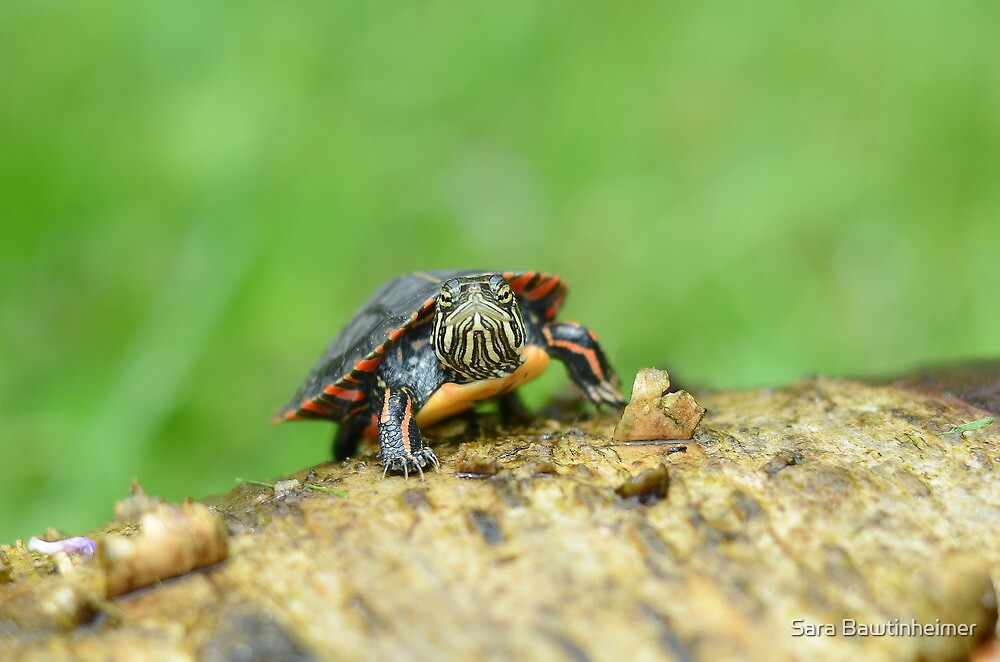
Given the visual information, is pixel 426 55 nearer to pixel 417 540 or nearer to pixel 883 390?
pixel 883 390

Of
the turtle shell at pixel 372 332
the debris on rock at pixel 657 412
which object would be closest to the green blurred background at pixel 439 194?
the turtle shell at pixel 372 332

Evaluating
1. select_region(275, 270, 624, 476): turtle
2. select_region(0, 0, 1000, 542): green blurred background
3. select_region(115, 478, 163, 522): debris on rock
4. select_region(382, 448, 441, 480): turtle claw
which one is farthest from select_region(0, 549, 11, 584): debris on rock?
select_region(0, 0, 1000, 542): green blurred background

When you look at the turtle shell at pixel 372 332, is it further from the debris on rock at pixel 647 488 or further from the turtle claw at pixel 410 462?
the debris on rock at pixel 647 488

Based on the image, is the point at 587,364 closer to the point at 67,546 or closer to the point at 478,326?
the point at 478,326

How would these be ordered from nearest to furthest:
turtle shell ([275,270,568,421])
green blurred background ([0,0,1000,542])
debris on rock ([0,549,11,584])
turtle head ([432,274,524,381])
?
debris on rock ([0,549,11,584])
turtle head ([432,274,524,381])
turtle shell ([275,270,568,421])
green blurred background ([0,0,1000,542])

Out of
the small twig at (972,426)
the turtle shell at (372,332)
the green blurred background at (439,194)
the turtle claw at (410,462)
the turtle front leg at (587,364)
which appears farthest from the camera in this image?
the green blurred background at (439,194)

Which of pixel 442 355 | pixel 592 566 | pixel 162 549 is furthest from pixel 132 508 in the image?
pixel 592 566

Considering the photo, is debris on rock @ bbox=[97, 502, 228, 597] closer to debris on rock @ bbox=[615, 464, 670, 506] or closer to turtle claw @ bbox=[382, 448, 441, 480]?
turtle claw @ bbox=[382, 448, 441, 480]
